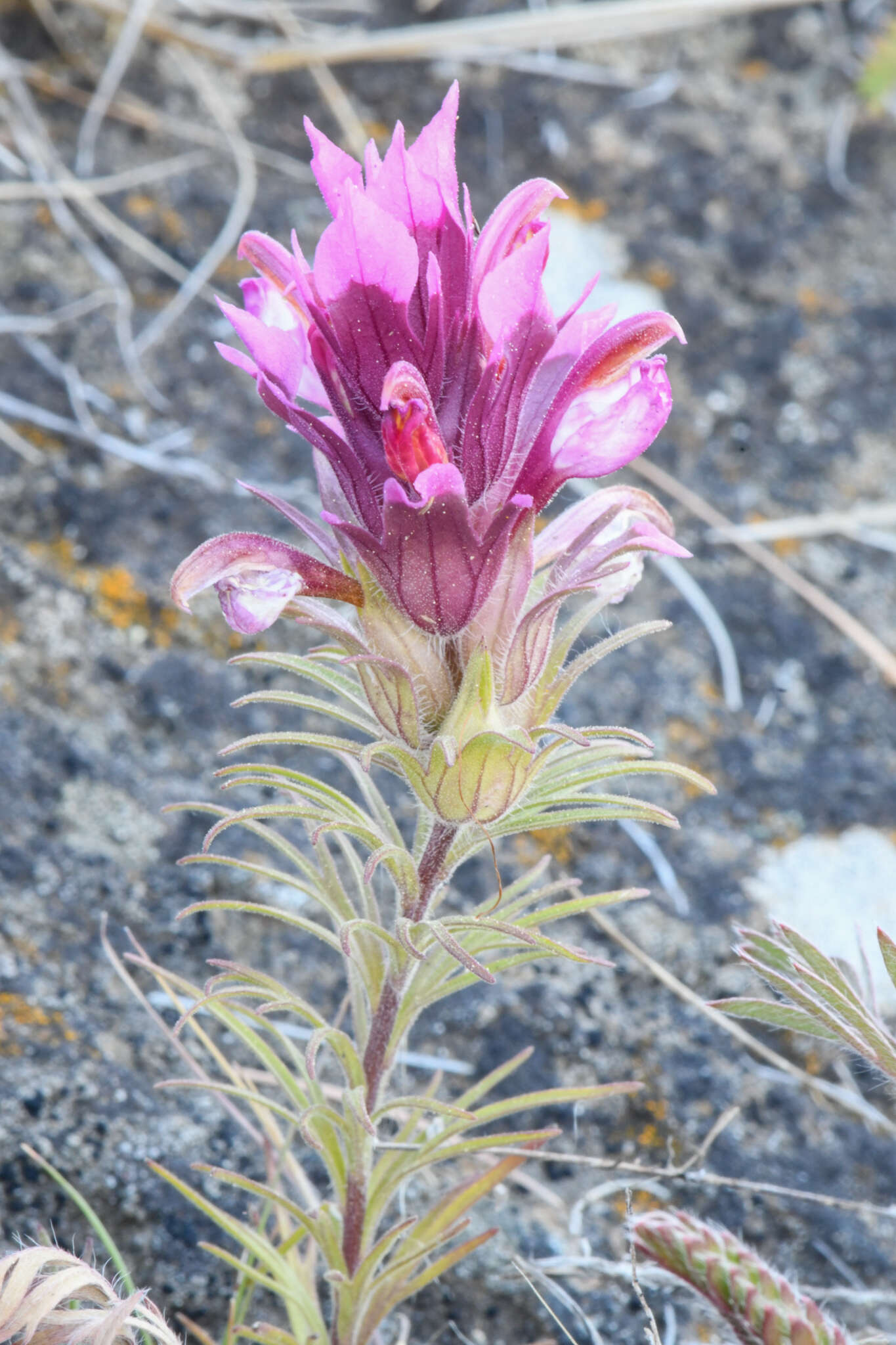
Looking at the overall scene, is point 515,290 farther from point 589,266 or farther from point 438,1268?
point 589,266

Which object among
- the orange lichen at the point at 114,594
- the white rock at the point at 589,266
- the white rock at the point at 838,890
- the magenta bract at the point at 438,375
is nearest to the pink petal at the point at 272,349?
the magenta bract at the point at 438,375

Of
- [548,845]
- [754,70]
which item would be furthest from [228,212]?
[548,845]

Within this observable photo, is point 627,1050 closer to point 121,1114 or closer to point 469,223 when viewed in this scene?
point 121,1114

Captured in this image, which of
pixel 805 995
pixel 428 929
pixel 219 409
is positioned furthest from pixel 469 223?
pixel 219 409

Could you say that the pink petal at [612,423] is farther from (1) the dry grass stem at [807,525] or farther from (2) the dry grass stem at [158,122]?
A: (2) the dry grass stem at [158,122]

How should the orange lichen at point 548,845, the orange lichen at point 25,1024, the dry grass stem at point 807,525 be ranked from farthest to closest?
the dry grass stem at point 807,525 → the orange lichen at point 548,845 → the orange lichen at point 25,1024

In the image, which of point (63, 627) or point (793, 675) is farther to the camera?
point (793, 675)

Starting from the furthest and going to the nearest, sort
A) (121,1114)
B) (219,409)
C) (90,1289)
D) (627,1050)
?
(219,409), (627,1050), (121,1114), (90,1289)

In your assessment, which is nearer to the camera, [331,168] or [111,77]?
[331,168]
